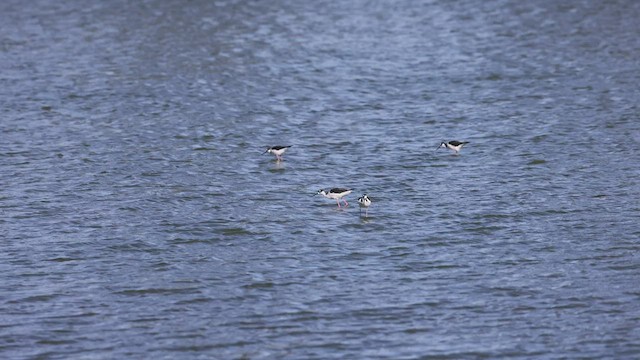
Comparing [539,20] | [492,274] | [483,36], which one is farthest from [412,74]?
[492,274]

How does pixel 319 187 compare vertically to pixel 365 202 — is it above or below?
below

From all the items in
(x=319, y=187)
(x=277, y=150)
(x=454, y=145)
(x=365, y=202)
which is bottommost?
(x=319, y=187)

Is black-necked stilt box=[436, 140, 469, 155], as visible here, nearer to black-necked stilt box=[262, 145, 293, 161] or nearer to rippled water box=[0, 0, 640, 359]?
rippled water box=[0, 0, 640, 359]

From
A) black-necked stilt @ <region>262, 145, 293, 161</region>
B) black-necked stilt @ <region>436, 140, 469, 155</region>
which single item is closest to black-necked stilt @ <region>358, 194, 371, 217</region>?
black-necked stilt @ <region>262, 145, 293, 161</region>

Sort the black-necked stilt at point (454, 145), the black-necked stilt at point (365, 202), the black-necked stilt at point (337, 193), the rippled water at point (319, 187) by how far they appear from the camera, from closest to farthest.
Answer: the rippled water at point (319, 187) → the black-necked stilt at point (365, 202) → the black-necked stilt at point (337, 193) → the black-necked stilt at point (454, 145)

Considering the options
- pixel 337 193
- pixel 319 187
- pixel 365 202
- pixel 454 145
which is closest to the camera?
pixel 365 202

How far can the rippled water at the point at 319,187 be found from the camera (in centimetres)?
1680

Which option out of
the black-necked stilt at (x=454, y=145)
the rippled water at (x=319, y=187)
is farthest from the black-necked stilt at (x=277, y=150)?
the black-necked stilt at (x=454, y=145)

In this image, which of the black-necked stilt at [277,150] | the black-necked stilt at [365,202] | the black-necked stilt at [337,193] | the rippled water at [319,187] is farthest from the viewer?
the black-necked stilt at [277,150]

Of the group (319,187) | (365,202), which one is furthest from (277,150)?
(365,202)

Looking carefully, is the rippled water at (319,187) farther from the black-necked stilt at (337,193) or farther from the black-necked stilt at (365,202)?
the black-necked stilt at (337,193)

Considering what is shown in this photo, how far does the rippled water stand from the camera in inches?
661

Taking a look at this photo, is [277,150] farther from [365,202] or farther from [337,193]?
[365,202]

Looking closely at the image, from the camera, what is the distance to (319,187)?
24.7m
